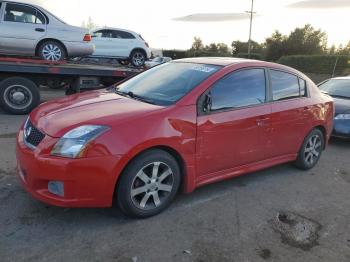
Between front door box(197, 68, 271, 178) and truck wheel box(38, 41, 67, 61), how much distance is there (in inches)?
247

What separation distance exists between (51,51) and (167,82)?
5.94 m

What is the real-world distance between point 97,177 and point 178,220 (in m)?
0.96

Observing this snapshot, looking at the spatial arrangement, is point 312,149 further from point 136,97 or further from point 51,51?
point 51,51

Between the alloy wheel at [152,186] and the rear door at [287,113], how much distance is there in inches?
60.3

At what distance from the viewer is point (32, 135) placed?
3.56 m

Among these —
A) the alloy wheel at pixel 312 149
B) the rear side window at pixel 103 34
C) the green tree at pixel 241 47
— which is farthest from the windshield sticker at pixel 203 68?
the green tree at pixel 241 47

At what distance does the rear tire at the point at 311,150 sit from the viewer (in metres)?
5.36

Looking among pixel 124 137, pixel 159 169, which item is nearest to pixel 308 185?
pixel 159 169

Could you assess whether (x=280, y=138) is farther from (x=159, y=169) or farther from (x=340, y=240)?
(x=159, y=169)

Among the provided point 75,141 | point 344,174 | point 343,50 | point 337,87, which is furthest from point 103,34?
point 343,50

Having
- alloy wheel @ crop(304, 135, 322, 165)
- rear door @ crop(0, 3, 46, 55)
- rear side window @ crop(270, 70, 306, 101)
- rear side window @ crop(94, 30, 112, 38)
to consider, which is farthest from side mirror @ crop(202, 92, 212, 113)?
rear side window @ crop(94, 30, 112, 38)

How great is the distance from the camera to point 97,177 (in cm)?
328

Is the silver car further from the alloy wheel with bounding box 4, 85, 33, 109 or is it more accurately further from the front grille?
the front grille

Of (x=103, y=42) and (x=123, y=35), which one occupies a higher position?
(x=123, y=35)
